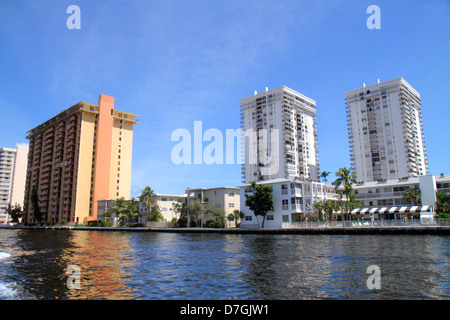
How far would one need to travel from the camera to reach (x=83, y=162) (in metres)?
132

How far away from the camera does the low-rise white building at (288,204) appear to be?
74000 millimetres

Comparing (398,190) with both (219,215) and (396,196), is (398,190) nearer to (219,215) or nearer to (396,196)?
(396,196)

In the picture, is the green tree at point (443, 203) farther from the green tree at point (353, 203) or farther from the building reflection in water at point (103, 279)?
the building reflection in water at point (103, 279)

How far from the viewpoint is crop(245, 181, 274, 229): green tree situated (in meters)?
73.8

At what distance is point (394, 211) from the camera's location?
7612cm

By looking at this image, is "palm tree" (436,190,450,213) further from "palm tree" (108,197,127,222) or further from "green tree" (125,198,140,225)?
"palm tree" (108,197,127,222)

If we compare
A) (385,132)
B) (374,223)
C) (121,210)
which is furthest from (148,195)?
(385,132)

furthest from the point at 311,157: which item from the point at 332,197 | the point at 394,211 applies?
the point at 394,211

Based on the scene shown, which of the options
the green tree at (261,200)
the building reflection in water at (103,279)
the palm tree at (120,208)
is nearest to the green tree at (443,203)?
the green tree at (261,200)

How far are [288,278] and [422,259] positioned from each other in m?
13.6

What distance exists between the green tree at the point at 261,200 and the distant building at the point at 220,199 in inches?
633

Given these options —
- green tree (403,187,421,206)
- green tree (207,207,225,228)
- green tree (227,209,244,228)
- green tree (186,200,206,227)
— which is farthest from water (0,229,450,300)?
green tree (186,200,206,227)

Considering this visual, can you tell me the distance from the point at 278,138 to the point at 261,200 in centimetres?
7609

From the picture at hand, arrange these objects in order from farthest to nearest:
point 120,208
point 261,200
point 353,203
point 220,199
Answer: point 120,208 < point 220,199 < point 353,203 < point 261,200
